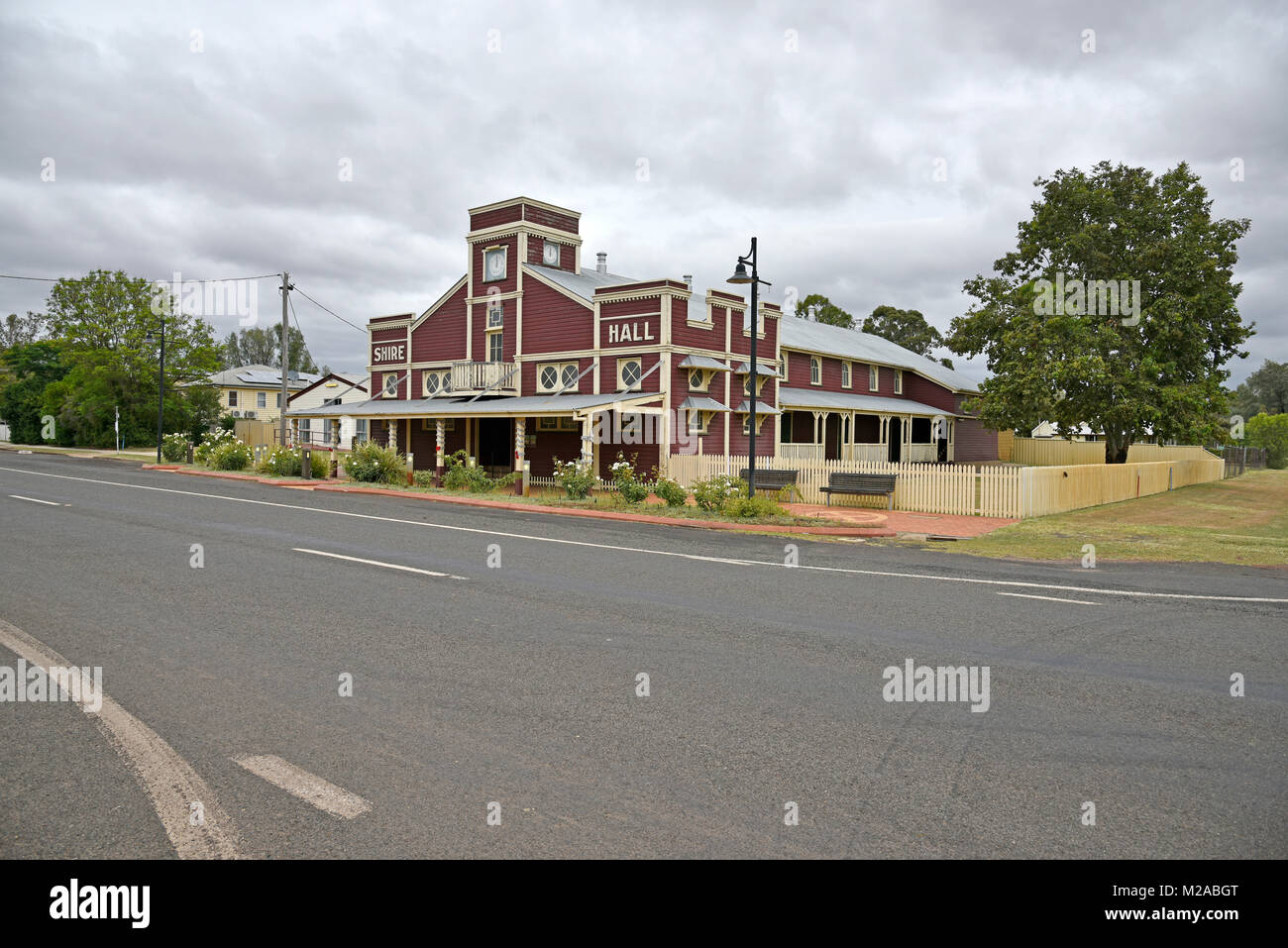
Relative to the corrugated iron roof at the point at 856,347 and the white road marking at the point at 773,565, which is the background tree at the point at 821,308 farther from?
the white road marking at the point at 773,565

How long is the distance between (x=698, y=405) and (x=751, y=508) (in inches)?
421

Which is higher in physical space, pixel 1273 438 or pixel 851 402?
pixel 851 402

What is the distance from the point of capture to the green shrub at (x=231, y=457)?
3391 centimetres

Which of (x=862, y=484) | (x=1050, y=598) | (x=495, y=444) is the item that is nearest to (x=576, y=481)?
(x=862, y=484)

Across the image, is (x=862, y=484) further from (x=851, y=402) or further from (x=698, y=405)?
(x=851, y=402)

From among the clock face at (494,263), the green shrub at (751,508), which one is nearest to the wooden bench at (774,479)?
the green shrub at (751,508)

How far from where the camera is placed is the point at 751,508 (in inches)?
750

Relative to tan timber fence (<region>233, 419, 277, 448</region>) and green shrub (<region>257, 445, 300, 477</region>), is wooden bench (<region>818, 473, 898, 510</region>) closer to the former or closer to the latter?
green shrub (<region>257, 445, 300, 477</region>)

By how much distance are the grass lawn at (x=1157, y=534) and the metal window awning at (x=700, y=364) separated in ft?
40.3

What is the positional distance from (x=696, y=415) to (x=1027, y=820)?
1038 inches

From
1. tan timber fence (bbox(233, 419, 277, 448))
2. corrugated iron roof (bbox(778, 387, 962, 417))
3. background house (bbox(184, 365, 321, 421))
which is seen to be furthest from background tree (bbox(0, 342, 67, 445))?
corrugated iron roof (bbox(778, 387, 962, 417))

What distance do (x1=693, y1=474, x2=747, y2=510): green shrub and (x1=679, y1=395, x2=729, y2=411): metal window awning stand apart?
8.67 meters
